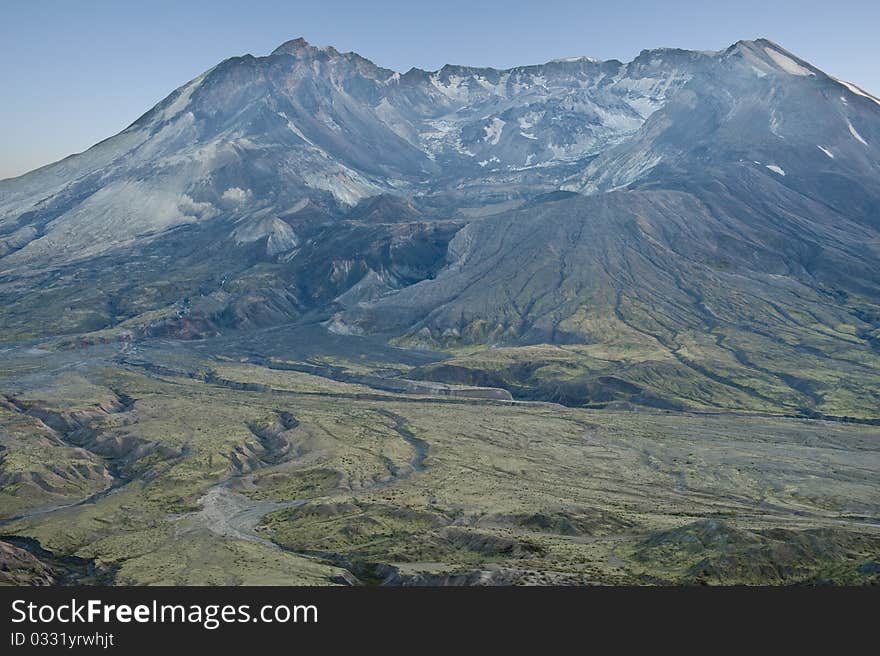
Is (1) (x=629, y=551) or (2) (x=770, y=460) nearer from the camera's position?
(1) (x=629, y=551)

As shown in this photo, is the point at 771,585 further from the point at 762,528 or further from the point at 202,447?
the point at 202,447

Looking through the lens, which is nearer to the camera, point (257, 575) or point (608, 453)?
point (257, 575)

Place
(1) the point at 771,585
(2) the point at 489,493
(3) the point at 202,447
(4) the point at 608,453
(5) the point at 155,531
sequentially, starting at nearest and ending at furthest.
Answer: (1) the point at 771,585 → (5) the point at 155,531 → (2) the point at 489,493 → (3) the point at 202,447 → (4) the point at 608,453

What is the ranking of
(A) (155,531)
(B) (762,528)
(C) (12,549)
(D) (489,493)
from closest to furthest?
(C) (12,549) < (B) (762,528) < (A) (155,531) < (D) (489,493)

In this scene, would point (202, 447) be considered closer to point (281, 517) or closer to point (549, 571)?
point (281, 517)

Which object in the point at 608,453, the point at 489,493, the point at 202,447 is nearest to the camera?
the point at 489,493

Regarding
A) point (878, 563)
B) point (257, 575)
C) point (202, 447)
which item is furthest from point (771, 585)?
point (202, 447)

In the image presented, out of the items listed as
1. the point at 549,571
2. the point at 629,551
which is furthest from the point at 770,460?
the point at 549,571

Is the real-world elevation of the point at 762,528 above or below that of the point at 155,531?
above

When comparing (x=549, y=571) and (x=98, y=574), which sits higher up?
(x=549, y=571)
